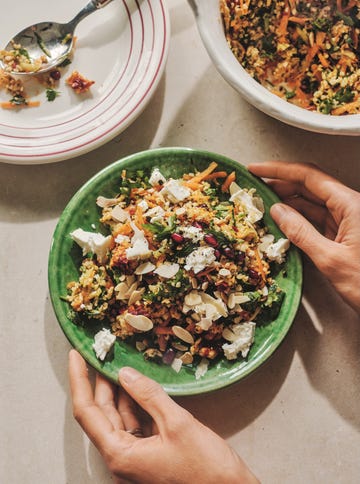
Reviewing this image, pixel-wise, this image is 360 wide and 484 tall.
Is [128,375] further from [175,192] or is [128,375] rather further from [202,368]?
[175,192]

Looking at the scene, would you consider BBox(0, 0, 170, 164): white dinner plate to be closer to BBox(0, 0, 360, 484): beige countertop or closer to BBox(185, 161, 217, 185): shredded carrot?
BBox(0, 0, 360, 484): beige countertop

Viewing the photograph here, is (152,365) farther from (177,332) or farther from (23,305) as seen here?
(23,305)

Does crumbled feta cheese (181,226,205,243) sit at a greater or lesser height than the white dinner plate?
lesser

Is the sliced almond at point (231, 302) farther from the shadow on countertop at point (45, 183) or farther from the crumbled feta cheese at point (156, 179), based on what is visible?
the shadow on countertop at point (45, 183)

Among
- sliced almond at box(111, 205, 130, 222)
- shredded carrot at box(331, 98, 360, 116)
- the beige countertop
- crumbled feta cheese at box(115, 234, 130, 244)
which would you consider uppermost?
shredded carrot at box(331, 98, 360, 116)

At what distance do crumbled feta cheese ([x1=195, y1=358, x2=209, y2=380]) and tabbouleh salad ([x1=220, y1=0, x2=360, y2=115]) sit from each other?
2.13 feet

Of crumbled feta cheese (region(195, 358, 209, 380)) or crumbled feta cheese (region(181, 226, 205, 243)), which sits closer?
crumbled feta cheese (region(181, 226, 205, 243))

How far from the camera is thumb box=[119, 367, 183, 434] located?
46.4 inches

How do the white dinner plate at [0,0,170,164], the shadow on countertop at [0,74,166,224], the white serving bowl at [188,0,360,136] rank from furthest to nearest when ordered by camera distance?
the shadow on countertop at [0,74,166,224], the white dinner plate at [0,0,170,164], the white serving bowl at [188,0,360,136]

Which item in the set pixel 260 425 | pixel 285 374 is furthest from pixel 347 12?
pixel 260 425

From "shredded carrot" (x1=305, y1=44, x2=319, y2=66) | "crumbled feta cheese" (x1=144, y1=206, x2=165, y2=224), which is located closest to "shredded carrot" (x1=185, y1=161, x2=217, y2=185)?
"crumbled feta cheese" (x1=144, y1=206, x2=165, y2=224)

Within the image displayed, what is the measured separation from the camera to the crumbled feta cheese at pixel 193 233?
3.84 feet

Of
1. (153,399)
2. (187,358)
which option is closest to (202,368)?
(187,358)

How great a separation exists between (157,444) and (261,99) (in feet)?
2.53
